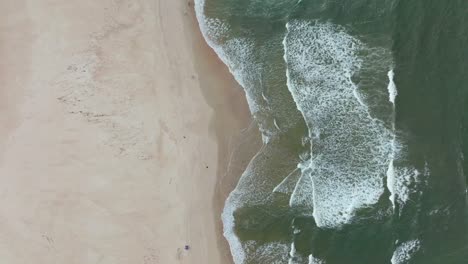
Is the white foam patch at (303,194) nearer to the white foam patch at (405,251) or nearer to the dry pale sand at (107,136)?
the dry pale sand at (107,136)

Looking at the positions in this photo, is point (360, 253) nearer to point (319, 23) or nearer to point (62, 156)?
point (319, 23)

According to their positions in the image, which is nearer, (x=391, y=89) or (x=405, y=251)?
(x=405, y=251)

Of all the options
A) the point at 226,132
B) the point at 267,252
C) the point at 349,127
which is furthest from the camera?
the point at 226,132

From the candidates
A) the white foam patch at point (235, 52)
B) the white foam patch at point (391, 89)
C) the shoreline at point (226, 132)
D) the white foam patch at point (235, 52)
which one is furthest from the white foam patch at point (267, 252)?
the white foam patch at point (391, 89)

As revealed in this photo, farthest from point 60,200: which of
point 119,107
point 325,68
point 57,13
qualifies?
point 325,68

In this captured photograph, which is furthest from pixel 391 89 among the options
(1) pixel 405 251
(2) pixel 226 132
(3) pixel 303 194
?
(2) pixel 226 132

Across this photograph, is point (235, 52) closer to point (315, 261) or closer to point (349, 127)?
point (349, 127)
